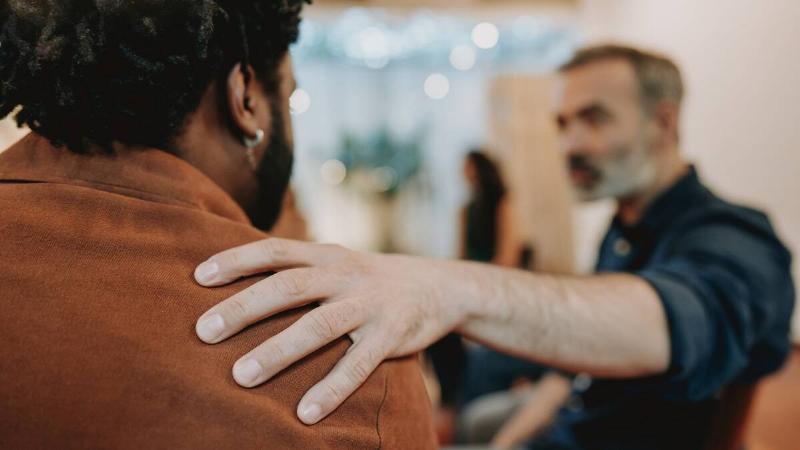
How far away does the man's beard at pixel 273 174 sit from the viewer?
2.63 feet

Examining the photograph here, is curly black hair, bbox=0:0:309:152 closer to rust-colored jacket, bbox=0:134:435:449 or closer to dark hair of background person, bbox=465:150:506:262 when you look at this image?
rust-colored jacket, bbox=0:134:435:449

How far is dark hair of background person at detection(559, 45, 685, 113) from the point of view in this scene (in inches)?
66.6

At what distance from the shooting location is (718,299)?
955 mm

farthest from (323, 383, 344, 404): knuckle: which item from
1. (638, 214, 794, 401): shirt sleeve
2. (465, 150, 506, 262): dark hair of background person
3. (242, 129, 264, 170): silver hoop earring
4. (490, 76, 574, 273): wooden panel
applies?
(490, 76, 574, 273): wooden panel

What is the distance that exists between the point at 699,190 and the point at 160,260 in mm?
1299

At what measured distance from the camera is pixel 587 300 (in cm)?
89

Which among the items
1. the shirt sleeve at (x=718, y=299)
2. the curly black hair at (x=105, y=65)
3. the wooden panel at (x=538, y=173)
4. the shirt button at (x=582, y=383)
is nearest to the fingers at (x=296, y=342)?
the curly black hair at (x=105, y=65)

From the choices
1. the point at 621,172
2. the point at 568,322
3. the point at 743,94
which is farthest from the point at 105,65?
the point at 743,94

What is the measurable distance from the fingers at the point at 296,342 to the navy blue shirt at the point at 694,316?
555 millimetres

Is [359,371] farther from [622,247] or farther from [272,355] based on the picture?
[622,247]

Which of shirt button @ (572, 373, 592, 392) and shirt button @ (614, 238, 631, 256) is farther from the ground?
shirt button @ (614, 238, 631, 256)

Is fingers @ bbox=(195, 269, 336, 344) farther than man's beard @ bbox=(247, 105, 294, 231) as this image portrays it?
No

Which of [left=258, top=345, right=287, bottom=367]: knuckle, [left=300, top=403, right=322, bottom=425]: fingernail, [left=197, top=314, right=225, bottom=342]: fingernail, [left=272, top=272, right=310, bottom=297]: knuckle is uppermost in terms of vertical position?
[left=272, top=272, right=310, bottom=297]: knuckle

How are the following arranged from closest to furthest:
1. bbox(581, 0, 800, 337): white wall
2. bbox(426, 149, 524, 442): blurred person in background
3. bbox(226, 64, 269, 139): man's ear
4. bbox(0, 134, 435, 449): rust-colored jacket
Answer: bbox(0, 134, 435, 449): rust-colored jacket < bbox(226, 64, 269, 139): man's ear < bbox(581, 0, 800, 337): white wall < bbox(426, 149, 524, 442): blurred person in background
